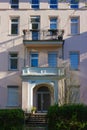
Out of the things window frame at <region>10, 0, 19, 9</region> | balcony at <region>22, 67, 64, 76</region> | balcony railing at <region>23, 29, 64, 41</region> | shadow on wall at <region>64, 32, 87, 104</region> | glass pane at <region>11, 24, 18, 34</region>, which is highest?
window frame at <region>10, 0, 19, 9</region>

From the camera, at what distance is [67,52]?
3666 centimetres

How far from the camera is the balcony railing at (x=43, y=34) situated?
3612cm

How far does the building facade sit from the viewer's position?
34625 millimetres

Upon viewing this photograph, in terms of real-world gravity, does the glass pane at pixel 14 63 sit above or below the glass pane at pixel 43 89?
above

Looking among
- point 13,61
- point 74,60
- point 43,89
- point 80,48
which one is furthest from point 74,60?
point 13,61

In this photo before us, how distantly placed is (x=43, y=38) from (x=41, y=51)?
1.36 metres

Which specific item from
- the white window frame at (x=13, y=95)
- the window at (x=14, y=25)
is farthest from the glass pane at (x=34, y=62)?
the window at (x=14, y=25)

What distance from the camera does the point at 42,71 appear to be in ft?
113

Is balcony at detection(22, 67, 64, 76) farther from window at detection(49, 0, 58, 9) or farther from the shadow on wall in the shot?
window at detection(49, 0, 58, 9)

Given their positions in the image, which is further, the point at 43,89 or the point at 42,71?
the point at 43,89

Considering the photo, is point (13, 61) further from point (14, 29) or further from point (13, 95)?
point (13, 95)

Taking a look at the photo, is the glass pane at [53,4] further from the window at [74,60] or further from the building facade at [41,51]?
the window at [74,60]

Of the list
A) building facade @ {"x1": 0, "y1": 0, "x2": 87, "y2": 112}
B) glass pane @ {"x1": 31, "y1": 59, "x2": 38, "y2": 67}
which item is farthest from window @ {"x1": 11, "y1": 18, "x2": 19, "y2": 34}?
glass pane @ {"x1": 31, "y1": 59, "x2": 38, "y2": 67}

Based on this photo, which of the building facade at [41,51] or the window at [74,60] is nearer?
the building facade at [41,51]
